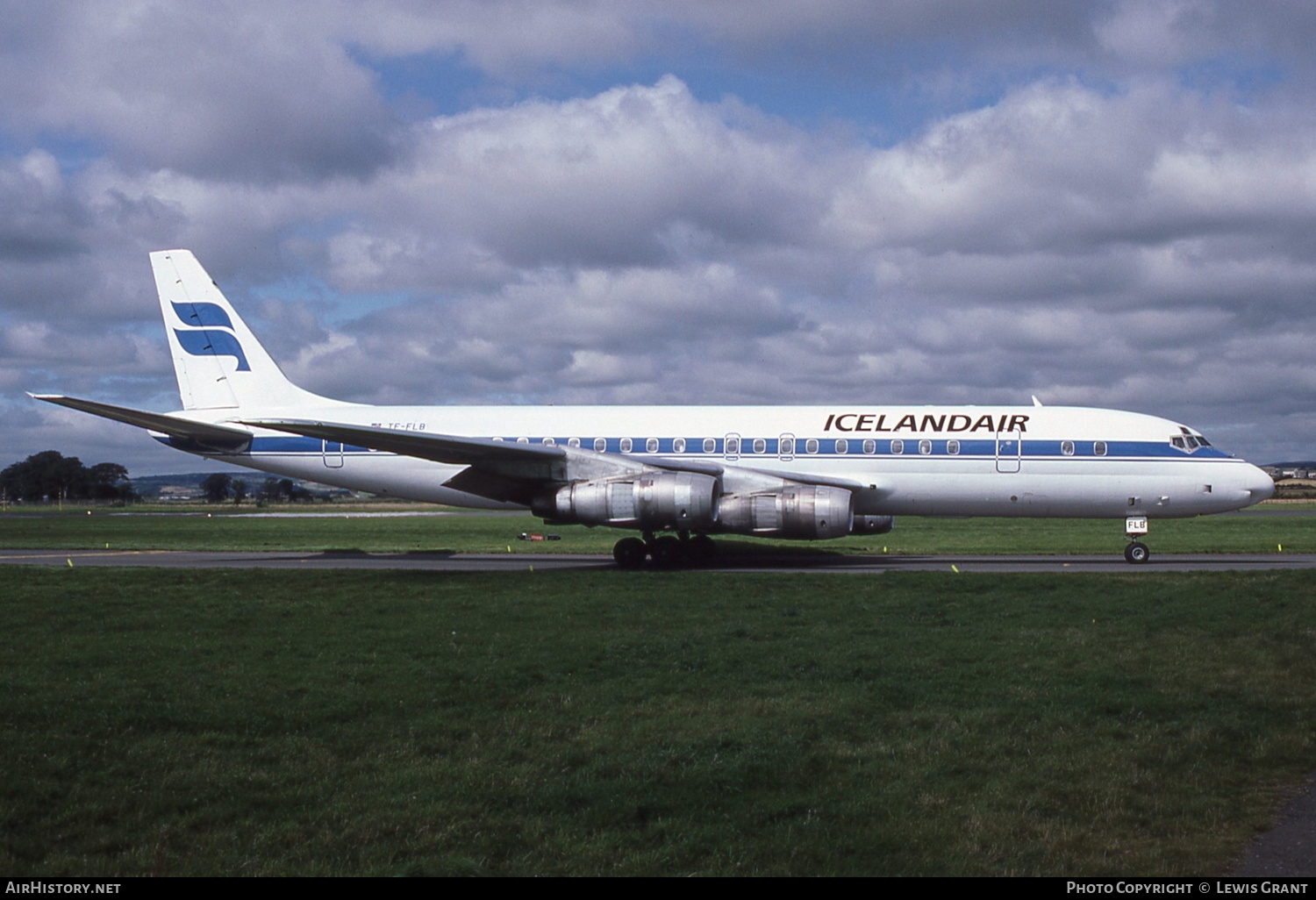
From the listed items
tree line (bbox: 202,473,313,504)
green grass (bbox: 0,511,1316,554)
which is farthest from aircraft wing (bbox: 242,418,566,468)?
tree line (bbox: 202,473,313,504)

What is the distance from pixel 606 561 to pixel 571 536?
36.4 feet

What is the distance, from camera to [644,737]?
7793 millimetres

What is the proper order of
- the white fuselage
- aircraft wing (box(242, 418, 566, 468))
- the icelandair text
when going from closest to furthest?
aircraft wing (box(242, 418, 566, 468))
the white fuselage
the icelandair text

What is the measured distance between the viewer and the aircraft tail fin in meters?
27.3

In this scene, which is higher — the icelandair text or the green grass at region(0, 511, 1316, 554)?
the icelandair text

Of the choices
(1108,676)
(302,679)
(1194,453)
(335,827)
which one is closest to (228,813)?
(335,827)

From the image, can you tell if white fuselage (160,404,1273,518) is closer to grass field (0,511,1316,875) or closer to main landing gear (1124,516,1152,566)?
main landing gear (1124,516,1152,566)

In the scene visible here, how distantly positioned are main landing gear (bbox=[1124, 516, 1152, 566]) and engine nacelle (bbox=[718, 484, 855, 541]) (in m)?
6.83

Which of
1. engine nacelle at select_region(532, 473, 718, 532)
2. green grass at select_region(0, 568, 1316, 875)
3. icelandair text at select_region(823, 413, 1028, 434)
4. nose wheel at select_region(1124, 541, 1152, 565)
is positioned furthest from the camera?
icelandair text at select_region(823, 413, 1028, 434)

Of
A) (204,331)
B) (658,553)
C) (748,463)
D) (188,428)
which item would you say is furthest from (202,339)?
(748,463)

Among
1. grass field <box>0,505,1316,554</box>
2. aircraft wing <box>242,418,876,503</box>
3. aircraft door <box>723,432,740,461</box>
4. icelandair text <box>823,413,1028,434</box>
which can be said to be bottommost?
grass field <box>0,505,1316,554</box>
